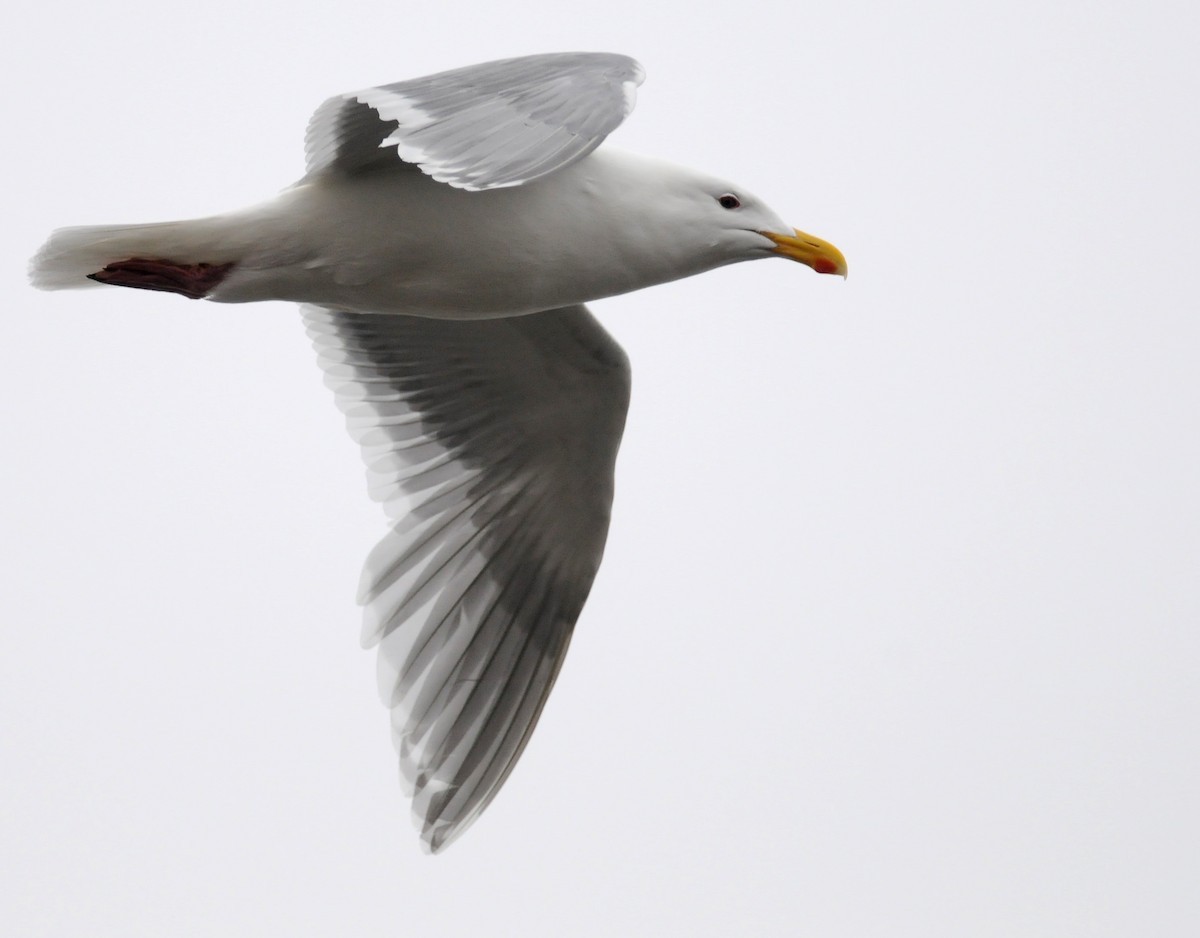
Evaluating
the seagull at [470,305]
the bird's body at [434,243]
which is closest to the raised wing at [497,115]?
the seagull at [470,305]

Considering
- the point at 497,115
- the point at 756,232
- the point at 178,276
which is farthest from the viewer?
the point at 756,232

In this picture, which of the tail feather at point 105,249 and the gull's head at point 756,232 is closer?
the tail feather at point 105,249

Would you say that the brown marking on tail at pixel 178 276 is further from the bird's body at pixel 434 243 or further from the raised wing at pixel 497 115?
the raised wing at pixel 497 115

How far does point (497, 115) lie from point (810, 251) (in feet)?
3.05

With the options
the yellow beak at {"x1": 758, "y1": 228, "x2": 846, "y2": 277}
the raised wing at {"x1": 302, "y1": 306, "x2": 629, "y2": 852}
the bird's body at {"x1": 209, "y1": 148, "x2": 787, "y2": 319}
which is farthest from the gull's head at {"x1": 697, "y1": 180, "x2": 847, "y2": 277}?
the raised wing at {"x1": 302, "y1": 306, "x2": 629, "y2": 852}

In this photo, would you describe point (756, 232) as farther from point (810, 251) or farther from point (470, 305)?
point (470, 305)

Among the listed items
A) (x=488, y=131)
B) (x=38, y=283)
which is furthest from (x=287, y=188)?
(x=488, y=131)

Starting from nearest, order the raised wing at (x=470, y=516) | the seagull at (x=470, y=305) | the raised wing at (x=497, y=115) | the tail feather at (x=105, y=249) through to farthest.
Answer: the raised wing at (x=497, y=115) → the seagull at (x=470, y=305) → the tail feather at (x=105, y=249) → the raised wing at (x=470, y=516)

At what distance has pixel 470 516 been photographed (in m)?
4.48

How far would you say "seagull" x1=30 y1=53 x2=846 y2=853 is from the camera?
3.01 meters

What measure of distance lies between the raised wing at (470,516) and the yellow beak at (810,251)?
26.7 inches

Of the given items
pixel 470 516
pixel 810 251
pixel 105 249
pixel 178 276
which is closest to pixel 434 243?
pixel 178 276

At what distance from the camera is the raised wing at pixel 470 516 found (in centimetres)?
425

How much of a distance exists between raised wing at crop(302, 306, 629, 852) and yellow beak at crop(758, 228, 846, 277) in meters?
0.68
